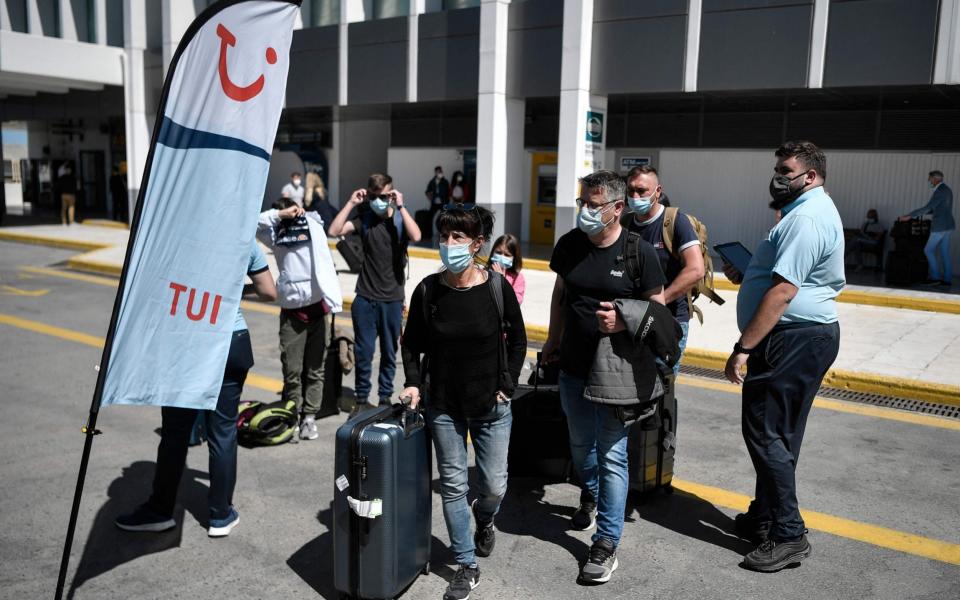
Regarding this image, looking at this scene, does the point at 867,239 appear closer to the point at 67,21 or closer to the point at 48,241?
the point at 48,241

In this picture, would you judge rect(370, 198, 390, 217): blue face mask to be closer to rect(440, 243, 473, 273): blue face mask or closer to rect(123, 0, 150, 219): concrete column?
rect(440, 243, 473, 273): blue face mask

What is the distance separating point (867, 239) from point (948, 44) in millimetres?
4614

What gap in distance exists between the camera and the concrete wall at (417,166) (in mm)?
21891

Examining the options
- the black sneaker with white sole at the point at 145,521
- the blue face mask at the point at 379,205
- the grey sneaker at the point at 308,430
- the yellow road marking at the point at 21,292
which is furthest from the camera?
the yellow road marking at the point at 21,292

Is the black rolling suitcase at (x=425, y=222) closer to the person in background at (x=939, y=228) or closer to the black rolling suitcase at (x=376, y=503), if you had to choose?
the person in background at (x=939, y=228)

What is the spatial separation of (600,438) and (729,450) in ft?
7.88

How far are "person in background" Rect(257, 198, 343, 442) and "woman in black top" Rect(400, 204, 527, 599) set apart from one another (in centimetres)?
218

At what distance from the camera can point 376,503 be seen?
11.6 feet

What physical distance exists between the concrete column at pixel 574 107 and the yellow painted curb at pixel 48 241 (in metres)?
11.0

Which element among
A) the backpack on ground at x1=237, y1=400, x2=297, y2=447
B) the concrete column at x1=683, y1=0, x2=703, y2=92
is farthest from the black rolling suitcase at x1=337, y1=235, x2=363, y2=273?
the concrete column at x1=683, y1=0, x2=703, y2=92

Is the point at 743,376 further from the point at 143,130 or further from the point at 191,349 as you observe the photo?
the point at 143,130

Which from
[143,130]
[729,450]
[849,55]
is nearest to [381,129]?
[143,130]

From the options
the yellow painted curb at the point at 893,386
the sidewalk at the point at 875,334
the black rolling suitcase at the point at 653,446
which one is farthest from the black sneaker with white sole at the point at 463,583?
the sidewalk at the point at 875,334

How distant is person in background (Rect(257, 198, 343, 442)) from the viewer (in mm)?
5871
